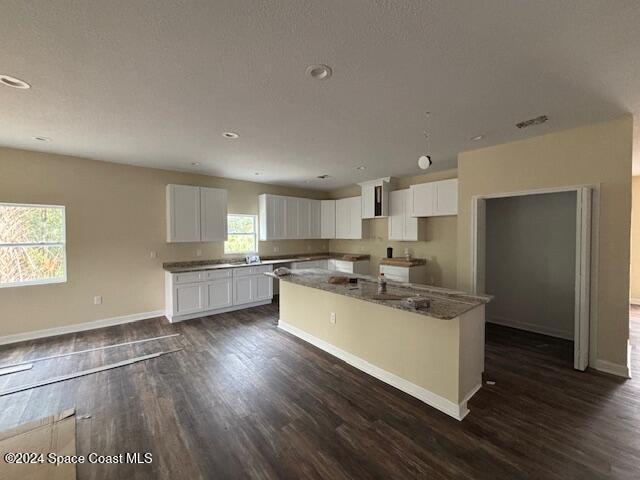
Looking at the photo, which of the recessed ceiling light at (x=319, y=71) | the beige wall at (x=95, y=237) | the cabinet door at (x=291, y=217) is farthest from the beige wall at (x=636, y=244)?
the beige wall at (x=95, y=237)

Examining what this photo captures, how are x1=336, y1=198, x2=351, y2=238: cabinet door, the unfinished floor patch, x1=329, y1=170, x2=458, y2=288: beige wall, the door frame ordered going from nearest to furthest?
the unfinished floor patch < the door frame < x1=329, y1=170, x2=458, y2=288: beige wall < x1=336, y1=198, x2=351, y2=238: cabinet door

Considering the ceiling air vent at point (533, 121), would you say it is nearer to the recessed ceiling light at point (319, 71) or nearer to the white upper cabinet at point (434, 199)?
the white upper cabinet at point (434, 199)

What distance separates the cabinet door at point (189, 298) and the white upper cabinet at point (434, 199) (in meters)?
4.23

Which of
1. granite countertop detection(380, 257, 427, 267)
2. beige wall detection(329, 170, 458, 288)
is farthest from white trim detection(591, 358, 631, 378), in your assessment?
granite countertop detection(380, 257, 427, 267)

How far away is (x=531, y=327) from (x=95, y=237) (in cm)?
699

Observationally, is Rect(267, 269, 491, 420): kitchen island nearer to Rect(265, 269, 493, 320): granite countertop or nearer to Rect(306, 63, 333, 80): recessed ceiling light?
Rect(265, 269, 493, 320): granite countertop

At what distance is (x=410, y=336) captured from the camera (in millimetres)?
2545

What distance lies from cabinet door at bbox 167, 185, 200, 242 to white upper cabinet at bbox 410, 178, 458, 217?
4148 millimetres

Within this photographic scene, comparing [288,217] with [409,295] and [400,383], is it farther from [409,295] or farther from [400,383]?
[400,383]

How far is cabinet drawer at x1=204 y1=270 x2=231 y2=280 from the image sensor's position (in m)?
4.91

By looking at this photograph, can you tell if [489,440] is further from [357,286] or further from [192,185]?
[192,185]

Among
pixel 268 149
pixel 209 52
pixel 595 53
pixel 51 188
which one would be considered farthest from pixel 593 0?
pixel 51 188

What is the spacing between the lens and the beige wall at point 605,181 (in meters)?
2.75

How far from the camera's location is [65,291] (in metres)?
4.09
